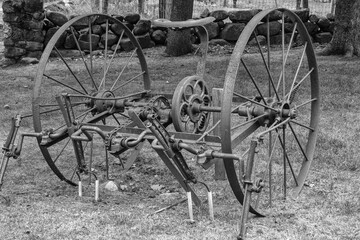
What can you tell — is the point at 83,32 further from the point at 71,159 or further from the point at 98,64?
the point at 71,159

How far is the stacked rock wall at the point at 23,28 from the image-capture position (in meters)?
11.8

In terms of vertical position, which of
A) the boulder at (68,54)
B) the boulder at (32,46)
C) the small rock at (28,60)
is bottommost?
the small rock at (28,60)

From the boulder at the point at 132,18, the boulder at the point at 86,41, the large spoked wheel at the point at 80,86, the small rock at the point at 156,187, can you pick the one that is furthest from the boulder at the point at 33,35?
the small rock at the point at 156,187

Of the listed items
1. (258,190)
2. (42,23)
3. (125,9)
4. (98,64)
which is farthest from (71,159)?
(125,9)

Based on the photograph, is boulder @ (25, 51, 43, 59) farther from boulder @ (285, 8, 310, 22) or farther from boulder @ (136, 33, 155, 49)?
boulder @ (285, 8, 310, 22)

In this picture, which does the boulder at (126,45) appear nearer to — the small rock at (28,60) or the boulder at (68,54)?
the boulder at (68,54)

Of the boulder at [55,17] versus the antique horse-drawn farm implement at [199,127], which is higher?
the boulder at [55,17]

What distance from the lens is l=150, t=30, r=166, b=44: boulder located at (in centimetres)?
1312

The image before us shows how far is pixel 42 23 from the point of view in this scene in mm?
12219

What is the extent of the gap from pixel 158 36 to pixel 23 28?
3.04 metres

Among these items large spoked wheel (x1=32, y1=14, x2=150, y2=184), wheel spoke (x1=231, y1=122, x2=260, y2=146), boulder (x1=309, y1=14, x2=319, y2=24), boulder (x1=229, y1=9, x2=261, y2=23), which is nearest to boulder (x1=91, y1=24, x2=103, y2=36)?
large spoked wheel (x1=32, y1=14, x2=150, y2=184)

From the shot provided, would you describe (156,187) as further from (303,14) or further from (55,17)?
(303,14)

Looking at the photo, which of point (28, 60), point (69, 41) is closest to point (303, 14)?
point (69, 41)

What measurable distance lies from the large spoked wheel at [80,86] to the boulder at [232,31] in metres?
2.24
